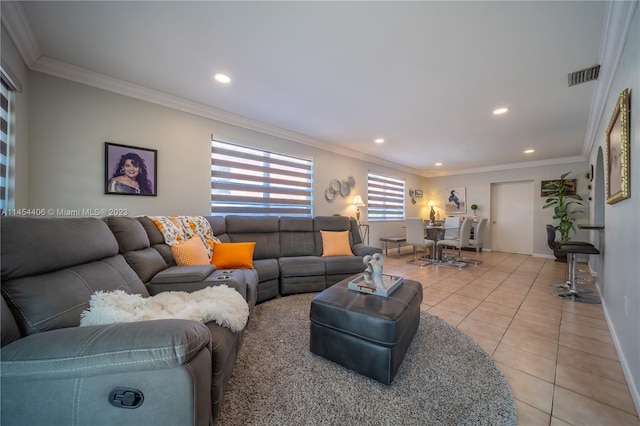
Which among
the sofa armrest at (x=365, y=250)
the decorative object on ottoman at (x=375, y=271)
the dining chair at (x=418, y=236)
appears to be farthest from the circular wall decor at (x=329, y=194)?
the decorative object on ottoman at (x=375, y=271)

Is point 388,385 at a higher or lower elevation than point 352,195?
lower

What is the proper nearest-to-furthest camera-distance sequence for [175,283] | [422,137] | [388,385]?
1. [388,385]
2. [175,283]
3. [422,137]

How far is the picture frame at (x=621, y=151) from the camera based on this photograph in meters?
1.60

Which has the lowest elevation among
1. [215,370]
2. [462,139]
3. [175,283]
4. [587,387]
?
[587,387]

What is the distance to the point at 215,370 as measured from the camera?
109 centimetres

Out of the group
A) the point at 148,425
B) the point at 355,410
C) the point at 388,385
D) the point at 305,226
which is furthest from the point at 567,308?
the point at 148,425

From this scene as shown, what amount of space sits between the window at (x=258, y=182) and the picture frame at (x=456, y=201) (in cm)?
498

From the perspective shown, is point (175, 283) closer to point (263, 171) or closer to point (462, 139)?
point (263, 171)

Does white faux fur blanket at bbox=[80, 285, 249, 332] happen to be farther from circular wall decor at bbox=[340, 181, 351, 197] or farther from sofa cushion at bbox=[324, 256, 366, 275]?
circular wall decor at bbox=[340, 181, 351, 197]

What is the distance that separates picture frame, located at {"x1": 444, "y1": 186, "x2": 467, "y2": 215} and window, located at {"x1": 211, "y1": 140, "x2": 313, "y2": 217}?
4979 millimetres

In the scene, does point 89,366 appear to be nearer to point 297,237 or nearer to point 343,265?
point 343,265

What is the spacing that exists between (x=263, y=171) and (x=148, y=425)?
11.2 feet

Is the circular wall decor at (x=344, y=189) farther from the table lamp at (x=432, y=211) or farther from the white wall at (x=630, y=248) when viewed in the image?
the white wall at (x=630, y=248)

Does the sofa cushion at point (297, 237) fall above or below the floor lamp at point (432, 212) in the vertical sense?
below
